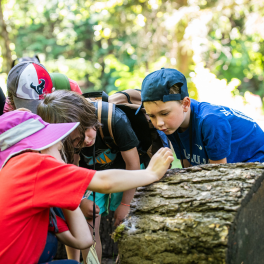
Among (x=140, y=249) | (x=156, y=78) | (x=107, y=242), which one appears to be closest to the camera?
(x=140, y=249)

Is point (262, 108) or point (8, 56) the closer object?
point (8, 56)

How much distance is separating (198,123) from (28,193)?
1404 millimetres

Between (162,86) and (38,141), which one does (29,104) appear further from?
(162,86)

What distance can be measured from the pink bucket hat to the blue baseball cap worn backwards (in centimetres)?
73

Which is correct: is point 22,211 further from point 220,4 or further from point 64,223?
point 220,4

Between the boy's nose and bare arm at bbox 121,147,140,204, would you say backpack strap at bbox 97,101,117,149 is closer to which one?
bare arm at bbox 121,147,140,204

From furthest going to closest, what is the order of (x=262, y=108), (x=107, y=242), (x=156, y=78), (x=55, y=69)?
(x=55, y=69), (x=262, y=108), (x=107, y=242), (x=156, y=78)

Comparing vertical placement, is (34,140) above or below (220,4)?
below

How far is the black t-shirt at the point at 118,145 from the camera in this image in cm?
229

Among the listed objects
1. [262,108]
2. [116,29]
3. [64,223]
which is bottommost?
[262,108]

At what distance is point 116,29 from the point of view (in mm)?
11289

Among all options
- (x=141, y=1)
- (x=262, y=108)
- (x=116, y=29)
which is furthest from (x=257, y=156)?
(x=116, y=29)

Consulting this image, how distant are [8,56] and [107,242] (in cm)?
→ 514

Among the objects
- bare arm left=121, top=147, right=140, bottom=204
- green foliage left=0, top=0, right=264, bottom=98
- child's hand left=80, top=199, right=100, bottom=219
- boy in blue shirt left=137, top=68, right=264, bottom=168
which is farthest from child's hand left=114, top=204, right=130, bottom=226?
green foliage left=0, top=0, right=264, bottom=98
